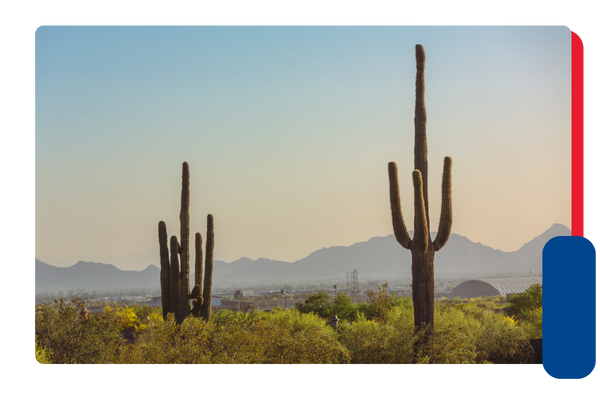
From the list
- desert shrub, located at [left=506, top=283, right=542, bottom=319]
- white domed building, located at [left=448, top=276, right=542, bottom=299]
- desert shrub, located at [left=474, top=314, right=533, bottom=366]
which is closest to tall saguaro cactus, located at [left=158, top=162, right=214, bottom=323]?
desert shrub, located at [left=474, top=314, right=533, bottom=366]

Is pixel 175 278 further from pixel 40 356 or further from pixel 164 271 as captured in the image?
pixel 40 356

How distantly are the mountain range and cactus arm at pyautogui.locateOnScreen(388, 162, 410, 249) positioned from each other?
1.45 feet

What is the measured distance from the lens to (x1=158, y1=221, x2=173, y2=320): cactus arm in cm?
780

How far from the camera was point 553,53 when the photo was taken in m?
6.33

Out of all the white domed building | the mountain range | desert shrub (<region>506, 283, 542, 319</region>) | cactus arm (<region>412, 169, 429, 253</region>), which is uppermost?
cactus arm (<region>412, 169, 429, 253</region>)

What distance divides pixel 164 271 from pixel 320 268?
9277 mm

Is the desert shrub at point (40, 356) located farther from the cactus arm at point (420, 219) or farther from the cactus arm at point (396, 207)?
the cactus arm at point (420, 219)

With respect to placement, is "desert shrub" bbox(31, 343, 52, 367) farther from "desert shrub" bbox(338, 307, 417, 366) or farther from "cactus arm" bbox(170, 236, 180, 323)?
"desert shrub" bbox(338, 307, 417, 366)

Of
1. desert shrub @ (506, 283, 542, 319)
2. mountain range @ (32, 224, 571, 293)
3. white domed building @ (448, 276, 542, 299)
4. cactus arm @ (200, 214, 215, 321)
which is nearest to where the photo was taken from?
mountain range @ (32, 224, 571, 293)

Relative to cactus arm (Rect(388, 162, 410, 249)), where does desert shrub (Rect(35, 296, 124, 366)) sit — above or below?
below

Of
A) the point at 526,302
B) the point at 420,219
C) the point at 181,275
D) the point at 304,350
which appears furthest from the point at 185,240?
the point at 526,302

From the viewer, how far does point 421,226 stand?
266 inches

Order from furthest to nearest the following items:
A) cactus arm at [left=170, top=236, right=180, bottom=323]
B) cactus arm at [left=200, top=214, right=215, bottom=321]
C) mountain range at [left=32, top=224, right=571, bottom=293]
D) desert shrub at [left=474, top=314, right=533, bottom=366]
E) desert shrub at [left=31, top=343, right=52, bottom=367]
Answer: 1. cactus arm at [left=200, top=214, right=215, bottom=321]
2. cactus arm at [left=170, top=236, right=180, bottom=323]
3. mountain range at [left=32, top=224, right=571, bottom=293]
4. desert shrub at [left=474, top=314, right=533, bottom=366]
5. desert shrub at [left=31, top=343, right=52, bottom=367]

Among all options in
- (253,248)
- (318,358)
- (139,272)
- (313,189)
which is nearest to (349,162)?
(313,189)
